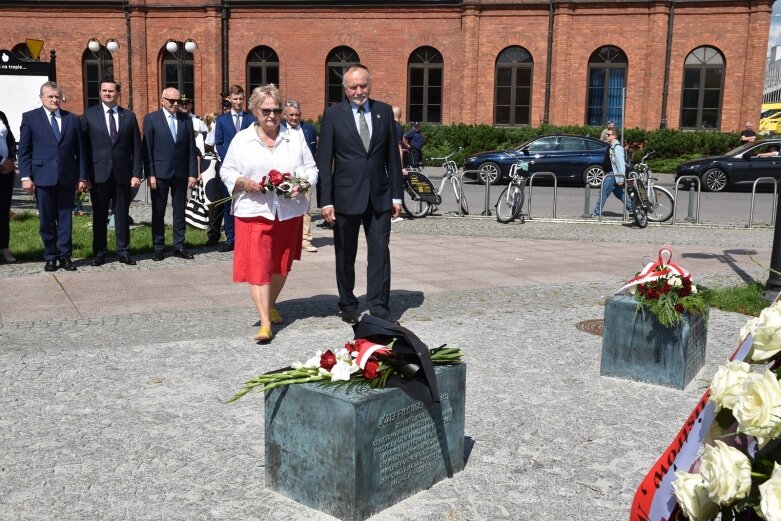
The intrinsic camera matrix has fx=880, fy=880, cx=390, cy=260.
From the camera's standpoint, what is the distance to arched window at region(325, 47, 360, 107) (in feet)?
111

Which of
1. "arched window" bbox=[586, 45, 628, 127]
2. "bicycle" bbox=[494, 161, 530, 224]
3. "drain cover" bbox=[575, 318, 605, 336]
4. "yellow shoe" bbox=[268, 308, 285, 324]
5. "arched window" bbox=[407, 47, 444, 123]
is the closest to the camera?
"drain cover" bbox=[575, 318, 605, 336]

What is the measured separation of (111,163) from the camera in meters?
10.2

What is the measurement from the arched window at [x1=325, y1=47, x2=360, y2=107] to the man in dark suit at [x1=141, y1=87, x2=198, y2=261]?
23.4 meters

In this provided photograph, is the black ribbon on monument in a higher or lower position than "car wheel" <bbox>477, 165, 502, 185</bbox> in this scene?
lower

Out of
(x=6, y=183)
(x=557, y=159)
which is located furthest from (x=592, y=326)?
(x=557, y=159)

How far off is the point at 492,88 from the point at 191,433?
96.3 ft

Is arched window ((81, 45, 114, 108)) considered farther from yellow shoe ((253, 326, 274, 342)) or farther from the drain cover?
the drain cover

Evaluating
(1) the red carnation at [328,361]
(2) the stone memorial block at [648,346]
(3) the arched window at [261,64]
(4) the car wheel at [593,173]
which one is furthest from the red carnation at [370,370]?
(3) the arched window at [261,64]

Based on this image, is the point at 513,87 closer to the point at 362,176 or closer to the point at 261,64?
the point at 261,64

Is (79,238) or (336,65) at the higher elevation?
(336,65)

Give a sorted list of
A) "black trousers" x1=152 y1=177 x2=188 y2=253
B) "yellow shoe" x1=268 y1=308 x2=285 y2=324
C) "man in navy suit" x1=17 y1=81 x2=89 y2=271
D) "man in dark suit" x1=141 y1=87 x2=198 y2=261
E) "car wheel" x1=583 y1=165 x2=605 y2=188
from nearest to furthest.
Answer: "yellow shoe" x1=268 y1=308 x2=285 y2=324, "man in navy suit" x1=17 y1=81 x2=89 y2=271, "man in dark suit" x1=141 y1=87 x2=198 y2=261, "black trousers" x1=152 y1=177 x2=188 y2=253, "car wheel" x1=583 y1=165 x2=605 y2=188

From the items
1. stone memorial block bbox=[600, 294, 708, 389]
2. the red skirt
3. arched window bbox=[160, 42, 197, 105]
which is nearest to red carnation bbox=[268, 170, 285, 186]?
the red skirt

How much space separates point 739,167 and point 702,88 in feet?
31.2

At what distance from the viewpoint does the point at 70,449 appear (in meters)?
4.50
